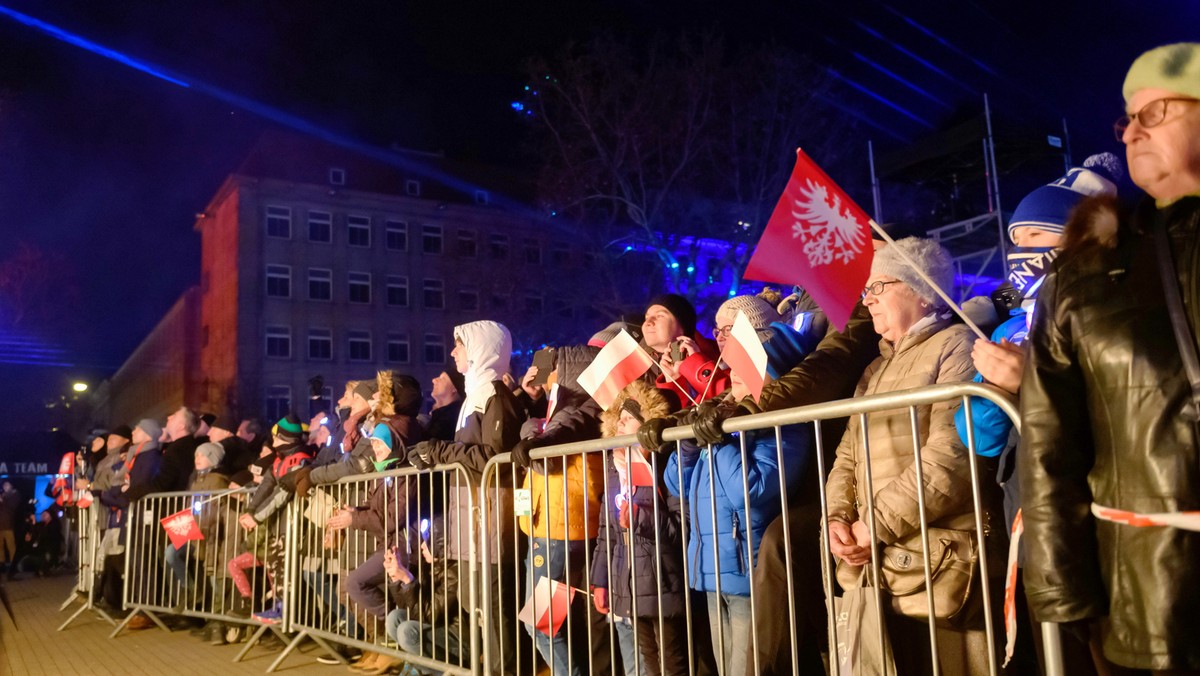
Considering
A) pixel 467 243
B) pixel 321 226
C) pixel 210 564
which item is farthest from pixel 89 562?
pixel 467 243

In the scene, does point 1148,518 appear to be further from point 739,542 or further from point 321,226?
point 321,226

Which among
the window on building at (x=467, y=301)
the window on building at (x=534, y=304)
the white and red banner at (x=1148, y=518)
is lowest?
the white and red banner at (x=1148, y=518)

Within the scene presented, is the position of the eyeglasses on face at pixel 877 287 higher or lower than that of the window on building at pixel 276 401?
lower

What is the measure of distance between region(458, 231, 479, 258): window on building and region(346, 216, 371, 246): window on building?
15.2ft

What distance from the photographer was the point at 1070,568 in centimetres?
228

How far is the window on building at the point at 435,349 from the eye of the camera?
5191cm

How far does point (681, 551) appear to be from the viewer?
185 inches

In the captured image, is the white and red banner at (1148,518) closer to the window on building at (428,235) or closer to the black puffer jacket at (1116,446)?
the black puffer jacket at (1116,446)

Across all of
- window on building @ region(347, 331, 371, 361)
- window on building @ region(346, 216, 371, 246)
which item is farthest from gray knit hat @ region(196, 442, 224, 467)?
window on building @ region(346, 216, 371, 246)

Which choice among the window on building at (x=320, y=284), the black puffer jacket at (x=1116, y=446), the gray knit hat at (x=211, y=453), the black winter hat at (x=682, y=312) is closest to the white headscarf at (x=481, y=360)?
the black winter hat at (x=682, y=312)

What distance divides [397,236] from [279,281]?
258 inches

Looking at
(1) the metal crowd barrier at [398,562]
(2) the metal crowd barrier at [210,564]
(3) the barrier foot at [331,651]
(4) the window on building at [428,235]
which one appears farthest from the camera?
(4) the window on building at [428,235]

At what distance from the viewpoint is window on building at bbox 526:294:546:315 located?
32.2 m

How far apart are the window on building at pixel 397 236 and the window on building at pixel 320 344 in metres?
5.58
